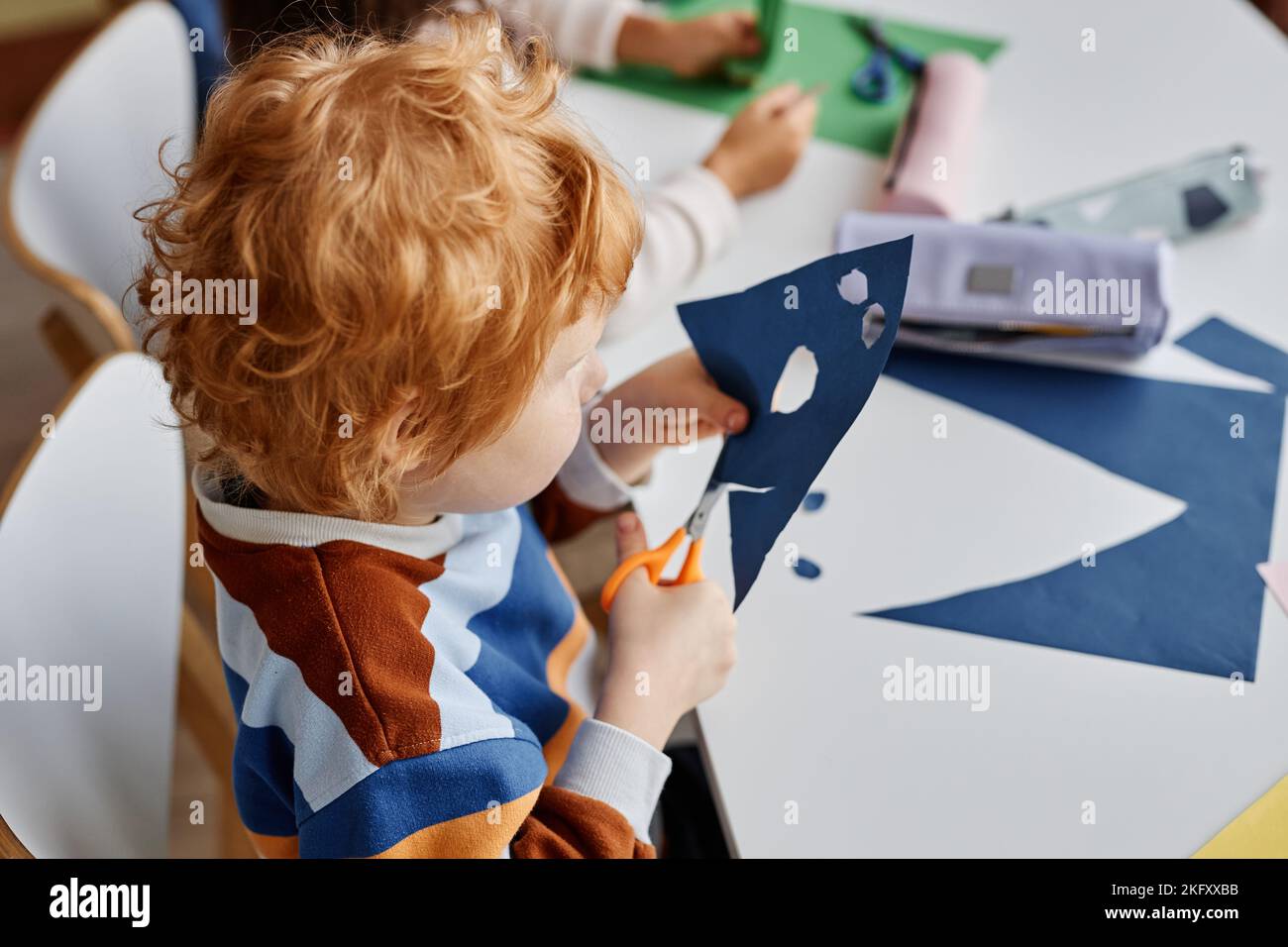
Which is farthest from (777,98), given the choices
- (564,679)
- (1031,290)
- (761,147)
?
(564,679)

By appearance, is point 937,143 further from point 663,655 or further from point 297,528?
point 297,528

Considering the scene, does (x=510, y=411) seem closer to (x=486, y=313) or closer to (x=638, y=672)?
(x=486, y=313)

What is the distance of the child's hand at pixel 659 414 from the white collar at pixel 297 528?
0.60 feet

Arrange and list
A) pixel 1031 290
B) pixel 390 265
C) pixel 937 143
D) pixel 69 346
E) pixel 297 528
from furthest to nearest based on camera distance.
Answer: pixel 69 346 → pixel 937 143 → pixel 1031 290 → pixel 297 528 → pixel 390 265

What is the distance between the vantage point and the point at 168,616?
0.86m

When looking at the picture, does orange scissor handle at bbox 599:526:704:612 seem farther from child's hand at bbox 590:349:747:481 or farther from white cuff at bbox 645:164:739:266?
white cuff at bbox 645:164:739:266

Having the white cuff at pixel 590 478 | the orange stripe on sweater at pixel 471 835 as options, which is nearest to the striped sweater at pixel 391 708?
the orange stripe on sweater at pixel 471 835

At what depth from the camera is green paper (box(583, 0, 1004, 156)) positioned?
1.08 m

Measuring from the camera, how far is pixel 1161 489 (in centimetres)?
84

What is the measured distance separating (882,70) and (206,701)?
0.82 metres

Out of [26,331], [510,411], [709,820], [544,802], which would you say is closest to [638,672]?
[544,802]

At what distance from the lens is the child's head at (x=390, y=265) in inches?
21.7

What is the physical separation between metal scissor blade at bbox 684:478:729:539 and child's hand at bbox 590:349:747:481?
1.5 inches

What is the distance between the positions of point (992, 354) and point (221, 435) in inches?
22.7
